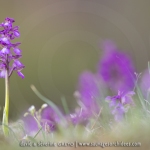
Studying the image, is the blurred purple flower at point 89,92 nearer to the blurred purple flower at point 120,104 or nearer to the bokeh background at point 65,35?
the blurred purple flower at point 120,104

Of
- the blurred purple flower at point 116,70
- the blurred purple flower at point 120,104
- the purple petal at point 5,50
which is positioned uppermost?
the purple petal at point 5,50

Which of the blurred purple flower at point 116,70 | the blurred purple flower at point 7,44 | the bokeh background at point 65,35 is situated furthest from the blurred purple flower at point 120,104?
the bokeh background at point 65,35

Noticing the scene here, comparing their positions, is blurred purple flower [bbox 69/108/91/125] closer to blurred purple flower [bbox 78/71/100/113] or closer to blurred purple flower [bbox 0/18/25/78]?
blurred purple flower [bbox 78/71/100/113]

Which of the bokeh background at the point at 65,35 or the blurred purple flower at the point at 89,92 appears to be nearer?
the blurred purple flower at the point at 89,92

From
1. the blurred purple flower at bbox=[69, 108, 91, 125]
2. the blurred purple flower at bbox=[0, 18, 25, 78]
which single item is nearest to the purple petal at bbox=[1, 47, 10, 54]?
the blurred purple flower at bbox=[0, 18, 25, 78]

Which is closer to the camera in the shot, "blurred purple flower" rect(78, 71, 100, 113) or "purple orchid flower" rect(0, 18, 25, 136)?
"purple orchid flower" rect(0, 18, 25, 136)

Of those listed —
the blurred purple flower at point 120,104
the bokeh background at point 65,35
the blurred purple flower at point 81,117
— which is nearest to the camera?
the blurred purple flower at point 120,104

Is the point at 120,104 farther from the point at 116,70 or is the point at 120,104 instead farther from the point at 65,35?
the point at 65,35
